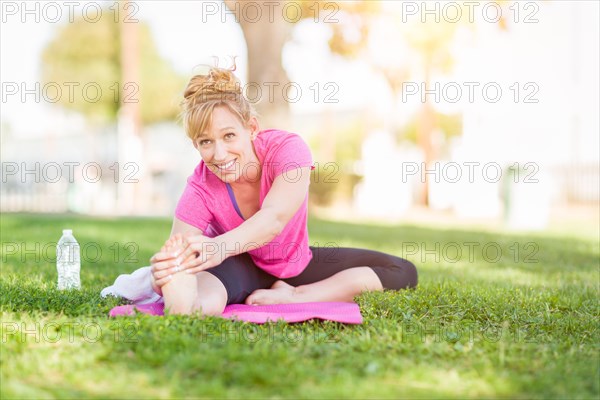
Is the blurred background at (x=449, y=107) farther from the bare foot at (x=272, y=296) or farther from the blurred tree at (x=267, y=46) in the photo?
the bare foot at (x=272, y=296)

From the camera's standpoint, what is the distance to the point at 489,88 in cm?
1507

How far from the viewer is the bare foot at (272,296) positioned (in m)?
3.50

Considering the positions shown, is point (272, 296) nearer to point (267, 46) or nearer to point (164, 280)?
point (164, 280)

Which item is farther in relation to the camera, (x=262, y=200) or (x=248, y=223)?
(x=262, y=200)

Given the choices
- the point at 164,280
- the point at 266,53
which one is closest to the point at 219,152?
the point at 164,280

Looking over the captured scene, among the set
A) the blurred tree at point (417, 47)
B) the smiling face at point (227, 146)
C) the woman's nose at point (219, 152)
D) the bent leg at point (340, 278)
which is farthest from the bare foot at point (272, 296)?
the blurred tree at point (417, 47)

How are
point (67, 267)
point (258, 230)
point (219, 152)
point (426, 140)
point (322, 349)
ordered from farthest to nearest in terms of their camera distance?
point (426, 140)
point (67, 267)
point (219, 152)
point (258, 230)
point (322, 349)

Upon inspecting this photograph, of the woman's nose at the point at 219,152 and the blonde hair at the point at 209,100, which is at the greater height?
the blonde hair at the point at 209,100

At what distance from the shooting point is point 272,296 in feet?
11.6

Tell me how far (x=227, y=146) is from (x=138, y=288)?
0.85 m

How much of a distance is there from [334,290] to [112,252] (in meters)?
3.37

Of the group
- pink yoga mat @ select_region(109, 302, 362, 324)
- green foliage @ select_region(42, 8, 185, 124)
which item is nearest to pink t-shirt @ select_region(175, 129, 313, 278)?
pink yoga mat @ select_region(109, 302, 362, 324)

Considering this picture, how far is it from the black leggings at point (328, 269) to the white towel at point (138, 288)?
395 millimetres

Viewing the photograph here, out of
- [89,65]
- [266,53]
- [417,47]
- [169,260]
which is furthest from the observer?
[89,65]
